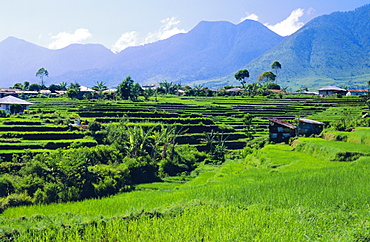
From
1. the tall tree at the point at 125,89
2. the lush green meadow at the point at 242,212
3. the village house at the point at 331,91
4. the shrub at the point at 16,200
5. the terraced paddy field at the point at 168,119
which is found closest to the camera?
the lush green meadow at the point at 242,212

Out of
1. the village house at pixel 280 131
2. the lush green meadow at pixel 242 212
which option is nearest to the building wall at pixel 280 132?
the village house at pixel 280 131

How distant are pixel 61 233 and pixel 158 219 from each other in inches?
134

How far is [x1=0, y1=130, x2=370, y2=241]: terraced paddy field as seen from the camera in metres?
10.9

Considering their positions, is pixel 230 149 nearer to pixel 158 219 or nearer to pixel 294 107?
pixel 294 107

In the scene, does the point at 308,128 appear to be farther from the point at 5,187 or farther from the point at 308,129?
the point at 5,187

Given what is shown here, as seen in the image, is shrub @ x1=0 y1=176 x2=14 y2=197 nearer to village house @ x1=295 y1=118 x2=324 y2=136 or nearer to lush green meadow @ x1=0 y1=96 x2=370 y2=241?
lush green meadow @ x1=0 y1=96 x2=370 y2=241

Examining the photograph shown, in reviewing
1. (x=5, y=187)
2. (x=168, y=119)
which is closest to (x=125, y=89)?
(x=168, y=119)

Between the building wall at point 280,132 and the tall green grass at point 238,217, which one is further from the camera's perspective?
the building wall at point 280,132

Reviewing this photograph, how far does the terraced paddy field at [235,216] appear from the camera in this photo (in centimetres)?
1089

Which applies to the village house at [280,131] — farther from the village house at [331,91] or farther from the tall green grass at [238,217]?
the village house at [331,91]

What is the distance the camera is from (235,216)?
12.3 metres

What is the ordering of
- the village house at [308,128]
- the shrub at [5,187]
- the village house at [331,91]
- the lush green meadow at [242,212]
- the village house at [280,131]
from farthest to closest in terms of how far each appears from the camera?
the village house at [331,91] → the village house at [280,131] → the village house at [308,128] → the shrub at [5,187] → the lush green meadow at [242,212]

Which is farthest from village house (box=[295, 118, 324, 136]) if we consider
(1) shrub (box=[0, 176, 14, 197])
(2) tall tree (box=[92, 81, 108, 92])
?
(2) tall tree (box=[92, 81, 108, 92])

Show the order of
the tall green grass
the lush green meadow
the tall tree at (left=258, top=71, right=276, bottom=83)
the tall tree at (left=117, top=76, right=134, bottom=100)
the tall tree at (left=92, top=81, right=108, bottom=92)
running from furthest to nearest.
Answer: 1. the tall tree at (left=258, top=71, right=276, bottom=83)
2. the tall tree at (left=92, top=81, right=108, bottom=92)
3. the tall tree at (left=117, top=76, right=134, bottom=100)
4. the lush green meadow
5. the tall green grass
